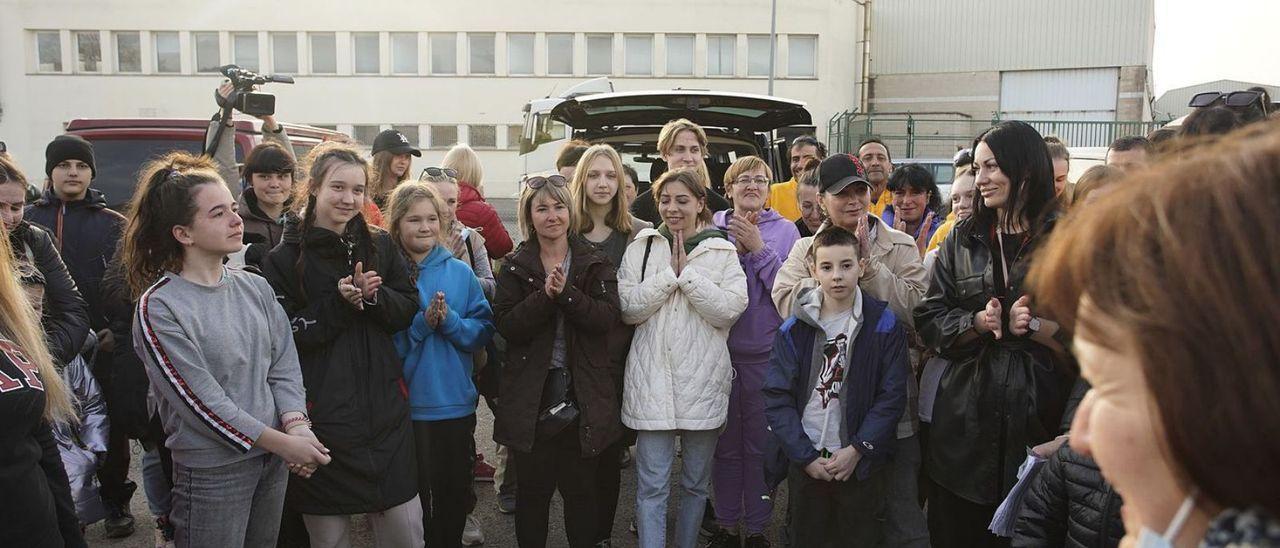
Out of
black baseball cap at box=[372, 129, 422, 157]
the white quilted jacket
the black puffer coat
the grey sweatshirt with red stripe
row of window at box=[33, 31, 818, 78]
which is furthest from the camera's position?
row of window at box=[33, 31, 818, 78]

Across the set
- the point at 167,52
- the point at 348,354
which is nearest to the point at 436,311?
the point at 348,354

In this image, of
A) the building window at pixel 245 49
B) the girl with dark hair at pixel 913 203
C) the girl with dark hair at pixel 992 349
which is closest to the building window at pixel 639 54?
the building window at pixel 245 49

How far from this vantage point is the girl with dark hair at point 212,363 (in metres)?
2.92

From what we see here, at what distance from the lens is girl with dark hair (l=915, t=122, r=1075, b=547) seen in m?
3.23

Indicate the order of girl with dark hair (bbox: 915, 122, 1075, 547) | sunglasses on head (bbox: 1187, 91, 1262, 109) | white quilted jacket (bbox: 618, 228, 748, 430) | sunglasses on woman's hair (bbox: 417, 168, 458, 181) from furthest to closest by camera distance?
sunglasses on woman's hair (bbox: 417, 168, 458, 181) → sunglasses on head (bbox: 1187, 91, 1262, 109) → white quilted jacket (bbox: 618, 228, 748, 430) → girl with dark hair (bbox: 915, 122, 1075, 547)

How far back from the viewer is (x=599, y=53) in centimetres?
3425

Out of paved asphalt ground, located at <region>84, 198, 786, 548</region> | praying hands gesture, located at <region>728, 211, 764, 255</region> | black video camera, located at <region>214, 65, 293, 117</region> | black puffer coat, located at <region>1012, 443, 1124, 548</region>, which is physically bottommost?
paved asphalt ground, located at <region>84, 198, 786, 548</region>

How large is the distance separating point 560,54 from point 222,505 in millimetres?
32626

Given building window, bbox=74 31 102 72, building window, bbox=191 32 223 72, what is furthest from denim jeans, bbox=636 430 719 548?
building window, bbox=74 31 102 72

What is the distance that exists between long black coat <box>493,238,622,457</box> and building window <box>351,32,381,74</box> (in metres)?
32.2

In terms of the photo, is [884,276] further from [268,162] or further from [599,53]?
[599,53]

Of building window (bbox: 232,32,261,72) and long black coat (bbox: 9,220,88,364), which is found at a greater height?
building window (bbox: 232,32,261,72)

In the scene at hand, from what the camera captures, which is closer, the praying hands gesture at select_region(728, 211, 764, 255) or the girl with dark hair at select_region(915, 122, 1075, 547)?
the girl with dark hair at select_region(915, 122, 1075, 547)

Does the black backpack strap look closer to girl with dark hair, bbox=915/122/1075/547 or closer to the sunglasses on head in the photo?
girl with dark hair, bbox=915/122/1075/547
